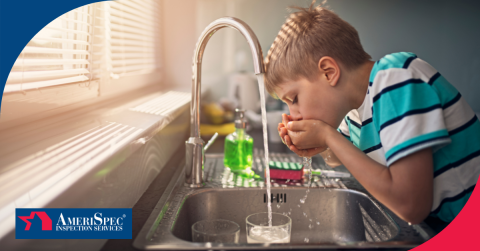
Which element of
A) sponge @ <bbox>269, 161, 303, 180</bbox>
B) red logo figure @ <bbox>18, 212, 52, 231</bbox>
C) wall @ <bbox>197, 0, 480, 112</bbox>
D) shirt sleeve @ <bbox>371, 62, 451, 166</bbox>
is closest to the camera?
red logo figure @ <bbox>18, 212, 52, 231</bbox>

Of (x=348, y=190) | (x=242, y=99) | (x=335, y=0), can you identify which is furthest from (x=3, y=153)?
(x=335, y=0)

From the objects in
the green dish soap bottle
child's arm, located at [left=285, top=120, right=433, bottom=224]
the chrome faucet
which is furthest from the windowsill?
child's arm, located at [left=285, top=120, right=433, bottom=224]

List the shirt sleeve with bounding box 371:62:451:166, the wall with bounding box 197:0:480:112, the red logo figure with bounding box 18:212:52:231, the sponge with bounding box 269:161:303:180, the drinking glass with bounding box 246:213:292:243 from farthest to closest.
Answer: the wall with bounding box 197:0:480:112 < the sponge with bounding box 269:161:303:180 < the drinking glass with bounding box 246:213:292:243 < the shirt sleeve with bounding box 371:62:451:166 < the red logo figure with bounding box 18:212:52:231

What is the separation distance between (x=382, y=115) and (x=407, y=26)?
1.97 m

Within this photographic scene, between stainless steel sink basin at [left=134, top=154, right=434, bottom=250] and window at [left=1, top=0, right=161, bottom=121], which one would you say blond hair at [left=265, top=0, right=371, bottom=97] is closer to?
stainless steel sink basin at [left=134, top=154, right=434, bottom=250]

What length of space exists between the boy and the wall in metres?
1.56

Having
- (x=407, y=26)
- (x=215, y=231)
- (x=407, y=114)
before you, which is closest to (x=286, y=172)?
(x=215, y=231)

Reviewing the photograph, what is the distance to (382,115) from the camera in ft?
2.12

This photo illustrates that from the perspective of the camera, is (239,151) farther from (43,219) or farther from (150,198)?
(43,219)

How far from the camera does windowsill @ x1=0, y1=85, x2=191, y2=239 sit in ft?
1.63

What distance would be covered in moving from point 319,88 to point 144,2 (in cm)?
134

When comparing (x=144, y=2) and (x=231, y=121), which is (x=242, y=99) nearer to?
(x=231, y=121)

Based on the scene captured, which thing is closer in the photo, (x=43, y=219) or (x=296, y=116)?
(x=43, y=219)

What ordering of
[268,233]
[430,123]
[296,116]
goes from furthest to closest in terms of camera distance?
[296,116] < [268,233] < [430,123]
